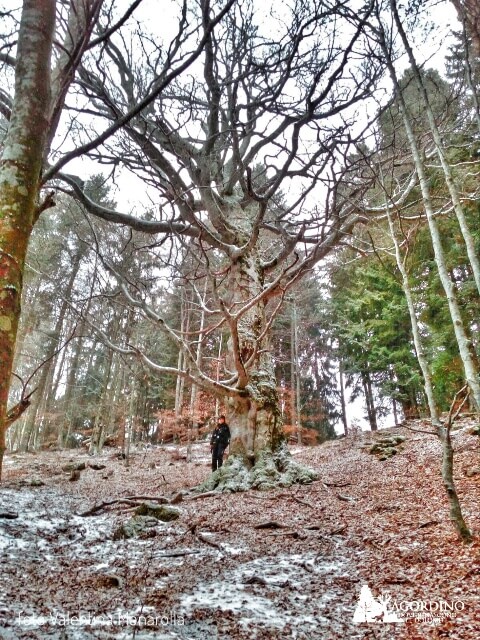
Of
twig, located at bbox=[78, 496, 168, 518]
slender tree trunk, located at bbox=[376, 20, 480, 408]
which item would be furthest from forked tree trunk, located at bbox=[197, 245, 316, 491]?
slender tree trunk, located at bbox=[376, 20, 480, 408]

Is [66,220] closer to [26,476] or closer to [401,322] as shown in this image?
[26,476]

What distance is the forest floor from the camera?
7.79 ft

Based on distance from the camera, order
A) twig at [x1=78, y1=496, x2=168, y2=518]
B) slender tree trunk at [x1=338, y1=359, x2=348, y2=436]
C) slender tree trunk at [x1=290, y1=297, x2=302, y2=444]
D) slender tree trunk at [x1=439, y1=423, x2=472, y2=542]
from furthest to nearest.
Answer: slender tree trunk at [x1=338, y1=359, x2=348, y2=436] < slender tree trunk at [x1=290, y1=297, x2=302, y2=444] < twig at [x1=78, y1=496, x2=168, y2=518] < slender tree trunk at [x1=439, y1=423, x2=472, y2=542]

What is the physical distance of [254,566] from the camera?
352 centimetres

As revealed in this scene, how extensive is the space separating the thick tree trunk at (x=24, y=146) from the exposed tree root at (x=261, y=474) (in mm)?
6239

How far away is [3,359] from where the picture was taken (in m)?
1.49

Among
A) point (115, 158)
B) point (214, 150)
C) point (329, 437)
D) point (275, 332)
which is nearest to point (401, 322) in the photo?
point (275, 332)

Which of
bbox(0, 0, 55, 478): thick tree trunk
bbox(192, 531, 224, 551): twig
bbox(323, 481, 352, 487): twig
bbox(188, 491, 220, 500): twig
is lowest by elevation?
A: bbox(192, 531, 224, 551): twig

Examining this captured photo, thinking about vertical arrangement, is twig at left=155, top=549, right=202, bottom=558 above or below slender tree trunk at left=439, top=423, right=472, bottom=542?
below

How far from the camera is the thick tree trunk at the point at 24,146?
164 centimetres

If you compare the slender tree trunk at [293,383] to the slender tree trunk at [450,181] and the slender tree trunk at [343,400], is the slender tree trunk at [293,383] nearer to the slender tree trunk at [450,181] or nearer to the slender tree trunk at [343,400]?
the slender tree trunk at [343,400]

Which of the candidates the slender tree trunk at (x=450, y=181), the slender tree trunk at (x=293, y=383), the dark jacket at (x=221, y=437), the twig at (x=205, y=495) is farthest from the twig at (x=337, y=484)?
the slender tree trunk at (x=293, y=383)

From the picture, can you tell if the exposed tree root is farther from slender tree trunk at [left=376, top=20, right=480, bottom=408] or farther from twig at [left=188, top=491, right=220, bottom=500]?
slender tree trunk at [left=376, top=20, right=480, bottom=408]

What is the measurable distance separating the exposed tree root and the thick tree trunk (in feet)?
20.5
